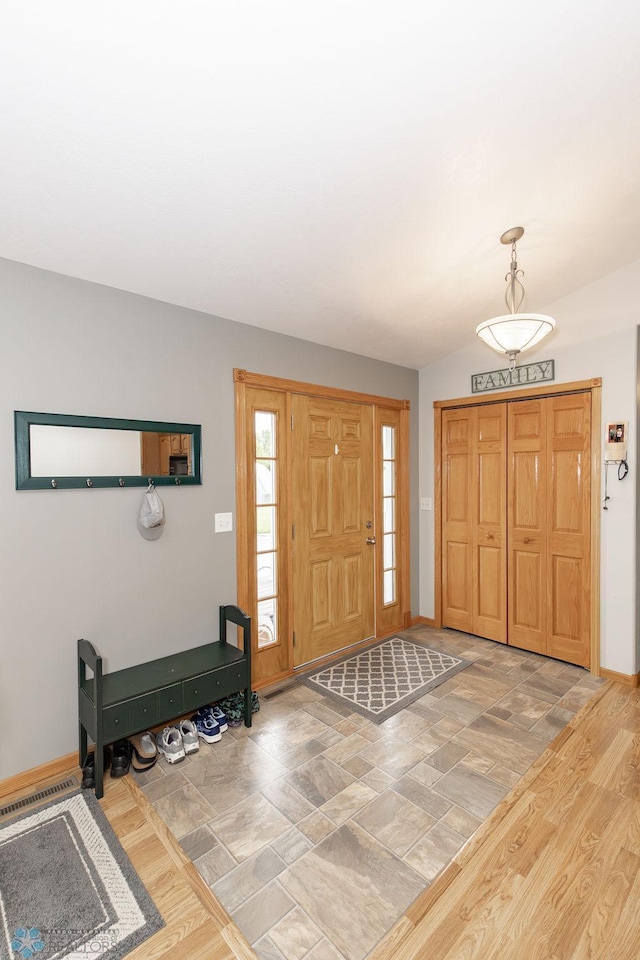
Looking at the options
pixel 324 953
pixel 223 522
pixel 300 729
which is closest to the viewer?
pixel 324 953

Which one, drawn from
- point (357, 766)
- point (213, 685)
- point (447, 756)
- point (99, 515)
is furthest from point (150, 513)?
point (447, 756)

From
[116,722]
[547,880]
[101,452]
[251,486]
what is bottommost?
[547,880]

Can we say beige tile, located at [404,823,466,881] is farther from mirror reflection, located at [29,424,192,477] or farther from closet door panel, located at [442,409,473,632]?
closet door panel, located at [442,409,473,632]

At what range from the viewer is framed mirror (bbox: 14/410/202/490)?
2170 millimetres

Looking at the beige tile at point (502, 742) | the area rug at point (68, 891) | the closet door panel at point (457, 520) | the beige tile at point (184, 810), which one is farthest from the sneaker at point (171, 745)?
the closet door panel at point (457, 520)

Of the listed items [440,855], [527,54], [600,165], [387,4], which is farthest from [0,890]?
[600,165]

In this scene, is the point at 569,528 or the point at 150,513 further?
the point at 569,528

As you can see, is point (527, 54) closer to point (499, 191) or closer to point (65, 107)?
point (499, 191)

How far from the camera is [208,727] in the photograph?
8.40 ft

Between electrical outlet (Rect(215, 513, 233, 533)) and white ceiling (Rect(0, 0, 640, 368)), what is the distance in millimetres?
1277

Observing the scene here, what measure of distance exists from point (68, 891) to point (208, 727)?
0.97m

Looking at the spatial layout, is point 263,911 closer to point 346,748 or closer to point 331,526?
point 346,748

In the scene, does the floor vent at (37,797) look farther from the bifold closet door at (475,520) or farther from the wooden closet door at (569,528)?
the wooden closet door at (569,528)

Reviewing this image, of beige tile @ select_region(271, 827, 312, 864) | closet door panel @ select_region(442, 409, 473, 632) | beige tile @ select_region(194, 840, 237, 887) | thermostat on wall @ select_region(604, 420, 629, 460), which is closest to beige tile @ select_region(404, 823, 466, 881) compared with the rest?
beige tile @ select_region(271, 827, 312, 864)
